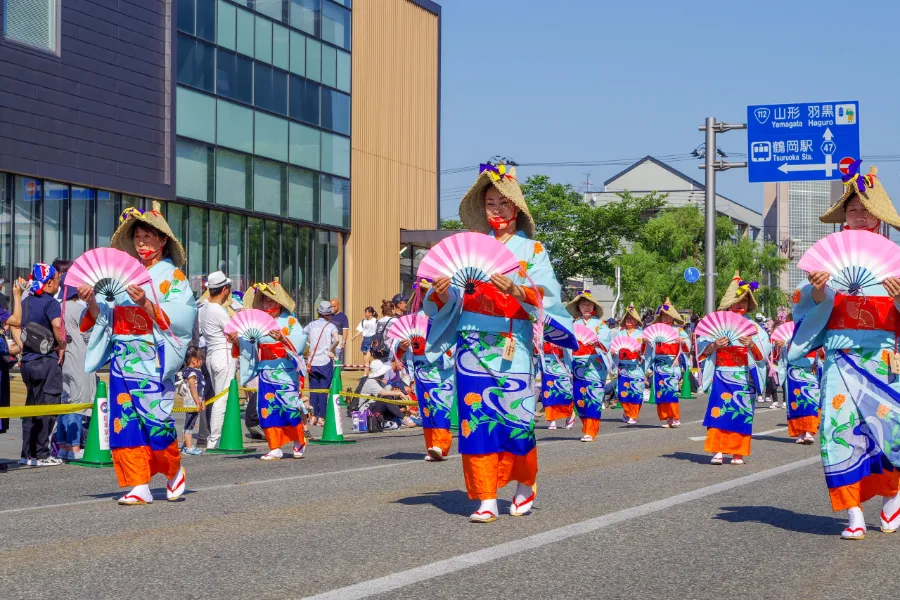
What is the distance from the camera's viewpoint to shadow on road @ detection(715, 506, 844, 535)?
8.22m

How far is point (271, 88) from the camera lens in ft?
99.2

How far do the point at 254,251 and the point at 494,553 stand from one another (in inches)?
940

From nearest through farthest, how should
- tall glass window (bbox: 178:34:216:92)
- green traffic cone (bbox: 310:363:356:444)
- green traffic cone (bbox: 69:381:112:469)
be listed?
green traffic cone (bbox: 69:381:112:469) → green traffic cone (bbox: 310:363:356:444) → tall glass window (bbox: 178:34:216:92)

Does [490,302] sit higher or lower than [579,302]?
lower

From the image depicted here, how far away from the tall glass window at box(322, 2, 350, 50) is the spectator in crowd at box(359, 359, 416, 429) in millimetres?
15684

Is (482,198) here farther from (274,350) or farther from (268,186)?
(268,186)

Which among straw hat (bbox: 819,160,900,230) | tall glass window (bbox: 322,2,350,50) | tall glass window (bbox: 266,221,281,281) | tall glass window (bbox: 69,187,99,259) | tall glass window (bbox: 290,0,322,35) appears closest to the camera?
straw hat (bbox: 819,160,900,230)

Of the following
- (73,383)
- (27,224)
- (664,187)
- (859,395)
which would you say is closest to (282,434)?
(73,383)

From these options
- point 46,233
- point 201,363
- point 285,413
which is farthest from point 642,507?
point 46,233

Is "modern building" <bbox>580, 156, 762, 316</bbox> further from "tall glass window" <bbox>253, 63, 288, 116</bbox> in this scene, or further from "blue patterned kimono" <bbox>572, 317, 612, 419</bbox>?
"blue patterned kimono" <bbox>572, 317, 612, 419</bbox>

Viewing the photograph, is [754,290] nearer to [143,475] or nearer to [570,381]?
[570,381]

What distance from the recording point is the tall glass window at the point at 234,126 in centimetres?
2819

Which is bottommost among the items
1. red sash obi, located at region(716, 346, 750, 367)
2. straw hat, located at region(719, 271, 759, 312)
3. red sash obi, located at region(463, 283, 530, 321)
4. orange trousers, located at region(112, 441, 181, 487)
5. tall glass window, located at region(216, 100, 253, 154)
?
orange trousers, located at region(112, 441, 181, 487)

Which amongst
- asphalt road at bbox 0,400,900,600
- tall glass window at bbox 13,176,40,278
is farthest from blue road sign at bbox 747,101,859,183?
asphalt road at bbox 0,400,900,600
